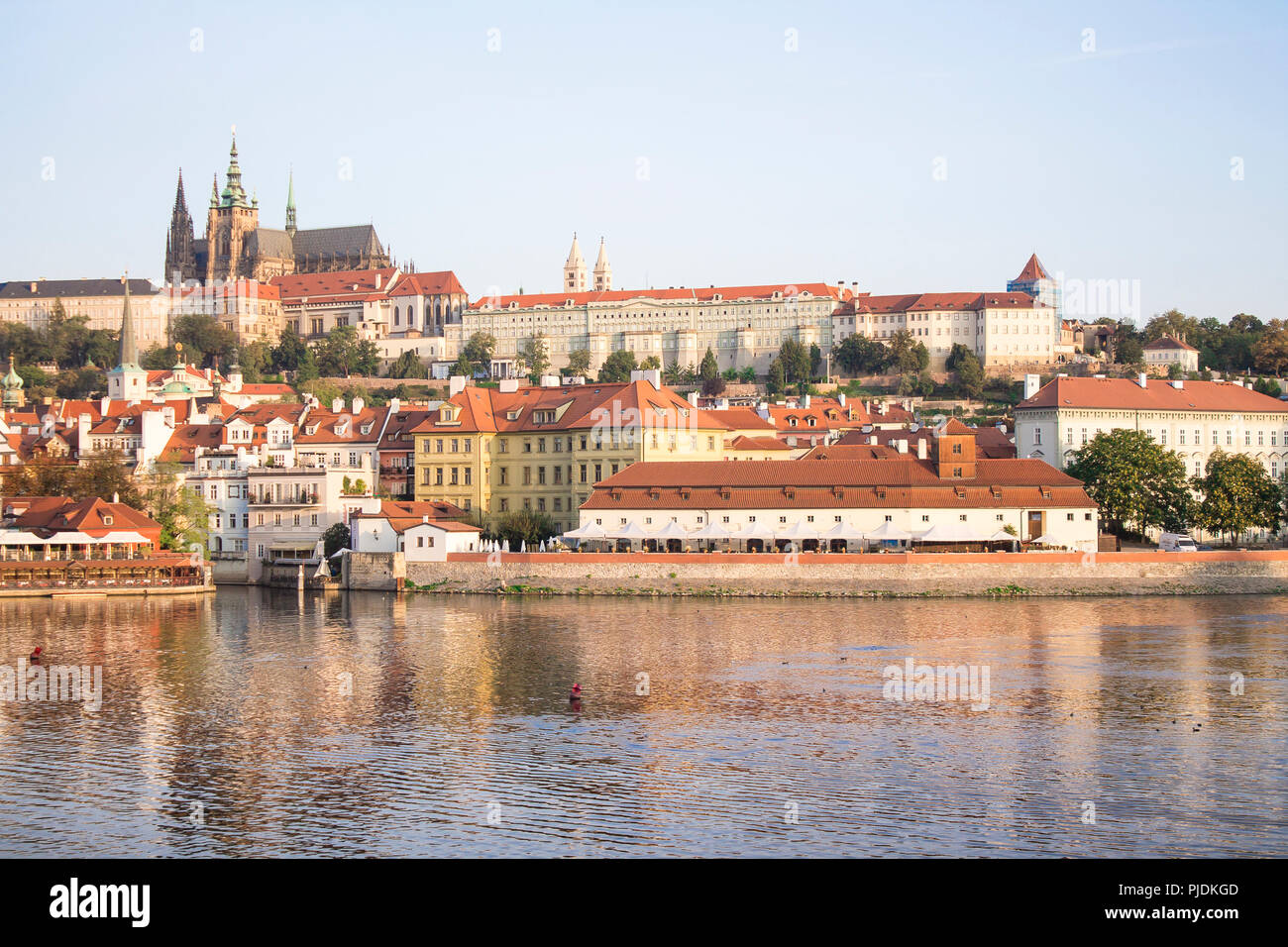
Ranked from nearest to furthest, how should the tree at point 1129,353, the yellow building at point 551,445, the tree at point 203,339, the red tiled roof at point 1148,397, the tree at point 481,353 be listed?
1. the yellow building at point 551,445
2. the red tiled roof at point 1148,397
3. the tree at point 1129,353
4. the tree at point 203,339
5. the tree at point 481,353

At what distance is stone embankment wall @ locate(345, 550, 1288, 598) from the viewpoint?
52.5 metres

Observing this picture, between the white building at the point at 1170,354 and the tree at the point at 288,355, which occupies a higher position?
the tree at the point at 288,355

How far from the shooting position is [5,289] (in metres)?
184

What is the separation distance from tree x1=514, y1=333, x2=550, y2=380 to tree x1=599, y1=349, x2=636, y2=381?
7061mm

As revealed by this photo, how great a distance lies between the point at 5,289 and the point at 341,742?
17473 centimetres

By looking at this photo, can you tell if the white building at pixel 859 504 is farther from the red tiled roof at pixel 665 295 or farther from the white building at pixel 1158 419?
the red tiled roof at pixel 665 295

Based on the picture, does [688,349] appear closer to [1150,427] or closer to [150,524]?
[1150,427]

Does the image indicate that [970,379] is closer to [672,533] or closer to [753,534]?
[753,534]

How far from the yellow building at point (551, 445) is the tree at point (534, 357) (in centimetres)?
9242

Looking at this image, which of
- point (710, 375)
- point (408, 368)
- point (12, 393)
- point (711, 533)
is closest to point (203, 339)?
point (408, 368)

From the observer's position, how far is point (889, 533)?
55938 millimetres

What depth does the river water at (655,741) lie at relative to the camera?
2019cm

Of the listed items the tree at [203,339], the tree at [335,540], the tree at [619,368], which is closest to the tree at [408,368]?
the tree at [203,339]
